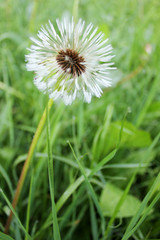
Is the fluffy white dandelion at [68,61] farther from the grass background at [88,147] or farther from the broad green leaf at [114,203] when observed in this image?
the broad green leaf at [114,203]

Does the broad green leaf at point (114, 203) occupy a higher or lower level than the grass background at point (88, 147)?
lower

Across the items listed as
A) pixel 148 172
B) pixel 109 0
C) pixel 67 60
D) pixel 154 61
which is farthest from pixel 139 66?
pixel 109 0

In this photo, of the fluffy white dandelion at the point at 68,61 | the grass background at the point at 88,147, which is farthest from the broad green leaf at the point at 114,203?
the fluffy white dandelion at the point at 68,61

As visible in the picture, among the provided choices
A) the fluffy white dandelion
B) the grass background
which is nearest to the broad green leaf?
the grass background

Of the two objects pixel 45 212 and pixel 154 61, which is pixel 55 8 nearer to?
pixel 154 61

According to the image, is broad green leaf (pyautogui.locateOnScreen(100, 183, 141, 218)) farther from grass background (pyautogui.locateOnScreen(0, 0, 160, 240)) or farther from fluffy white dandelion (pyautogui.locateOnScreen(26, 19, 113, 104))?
fluffy white dandelion (pyautogui.locateOnScreen(26, 19, 113, 104))

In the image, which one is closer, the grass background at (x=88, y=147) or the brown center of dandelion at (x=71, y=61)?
the brown center of dandelion at (x=71, y=61)
